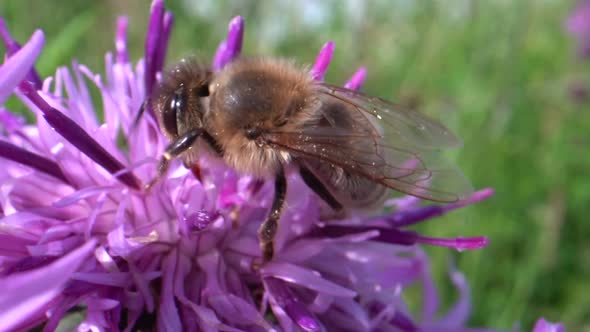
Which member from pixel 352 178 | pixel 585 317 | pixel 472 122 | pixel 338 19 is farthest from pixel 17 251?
pixel 338 19

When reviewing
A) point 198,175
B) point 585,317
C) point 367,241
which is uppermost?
point 198,175

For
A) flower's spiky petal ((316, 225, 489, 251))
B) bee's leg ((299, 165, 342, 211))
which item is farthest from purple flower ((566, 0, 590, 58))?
bee's leg ((299, 165, 342, 211))

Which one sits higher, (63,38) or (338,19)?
(63,38)

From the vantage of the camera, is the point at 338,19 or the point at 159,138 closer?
the point at 159,138

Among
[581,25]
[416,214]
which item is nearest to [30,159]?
[416,214]

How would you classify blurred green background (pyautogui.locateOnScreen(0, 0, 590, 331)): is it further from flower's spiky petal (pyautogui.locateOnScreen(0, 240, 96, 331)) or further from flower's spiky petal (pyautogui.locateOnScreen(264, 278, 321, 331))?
flower's spiky petal (pyautogui.locateOnScreen(0, 240, 96, 331))

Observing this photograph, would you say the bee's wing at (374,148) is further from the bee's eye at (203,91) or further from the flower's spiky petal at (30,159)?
the flower's spiky petal at (30,159)

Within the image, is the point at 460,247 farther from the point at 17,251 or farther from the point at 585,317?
the point at 585,317
